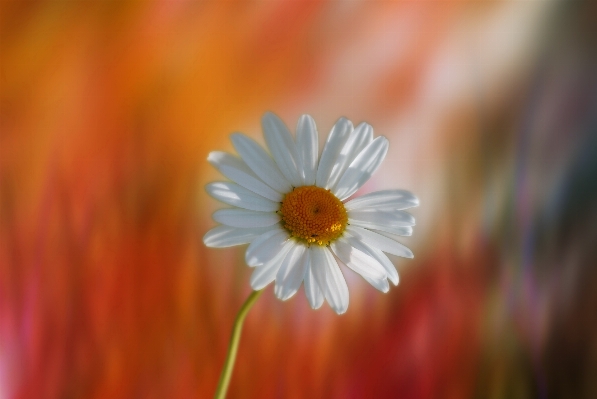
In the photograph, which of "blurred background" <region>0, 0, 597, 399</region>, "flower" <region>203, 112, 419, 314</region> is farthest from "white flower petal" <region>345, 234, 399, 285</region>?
"blurred background" <region>0, 0, 597, 399</region>

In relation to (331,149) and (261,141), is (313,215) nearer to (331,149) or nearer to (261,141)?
(331,149)

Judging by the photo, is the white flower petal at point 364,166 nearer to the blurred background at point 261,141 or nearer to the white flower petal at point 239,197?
the white flower petal at point 239,197

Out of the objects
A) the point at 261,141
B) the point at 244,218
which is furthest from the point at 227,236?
the point at 261,141

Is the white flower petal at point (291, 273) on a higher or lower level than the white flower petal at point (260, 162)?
lower

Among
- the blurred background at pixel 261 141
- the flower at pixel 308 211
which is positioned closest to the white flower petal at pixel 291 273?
the flower at pixel 308 211

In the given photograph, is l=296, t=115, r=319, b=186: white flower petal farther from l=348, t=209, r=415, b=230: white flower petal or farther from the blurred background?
the blurred background

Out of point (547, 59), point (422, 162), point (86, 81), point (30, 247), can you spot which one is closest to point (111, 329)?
point (30, 247)
